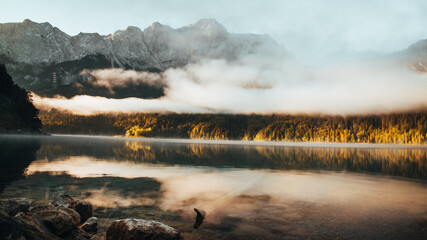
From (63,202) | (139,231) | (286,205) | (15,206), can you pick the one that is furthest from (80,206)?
(286,205)

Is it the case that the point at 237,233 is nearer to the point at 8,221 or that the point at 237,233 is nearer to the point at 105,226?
the point at 105,226

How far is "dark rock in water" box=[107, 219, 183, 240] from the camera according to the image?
1682cm

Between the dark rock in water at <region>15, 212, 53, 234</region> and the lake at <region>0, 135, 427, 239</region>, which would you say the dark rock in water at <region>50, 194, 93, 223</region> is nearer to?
the lake at <region>0, 135, 427, 239</region>

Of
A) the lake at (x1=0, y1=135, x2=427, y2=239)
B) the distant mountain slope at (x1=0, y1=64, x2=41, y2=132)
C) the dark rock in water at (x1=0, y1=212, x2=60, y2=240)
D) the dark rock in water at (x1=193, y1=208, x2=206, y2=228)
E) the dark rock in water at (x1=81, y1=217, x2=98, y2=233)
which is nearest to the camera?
the dark rock in water at (x1=0, y1=212, x2=60, y2=240)

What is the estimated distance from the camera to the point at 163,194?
32594 millimetres

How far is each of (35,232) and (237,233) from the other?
11.9 meters

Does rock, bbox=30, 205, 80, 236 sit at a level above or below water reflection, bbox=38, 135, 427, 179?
above

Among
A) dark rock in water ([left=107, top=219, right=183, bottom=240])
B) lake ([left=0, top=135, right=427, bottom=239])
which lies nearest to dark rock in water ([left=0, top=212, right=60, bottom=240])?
dark rock in water ([left=107, top=219, right=183, bottom=240])

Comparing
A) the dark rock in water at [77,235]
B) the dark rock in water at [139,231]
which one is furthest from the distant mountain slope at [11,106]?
the dark rock in water at [139,231]

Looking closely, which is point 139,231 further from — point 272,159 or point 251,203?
point 272,159

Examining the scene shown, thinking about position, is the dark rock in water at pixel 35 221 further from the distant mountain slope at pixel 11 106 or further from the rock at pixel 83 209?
the distant mountain slope at pixel 11 106

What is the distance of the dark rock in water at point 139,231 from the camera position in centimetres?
1682

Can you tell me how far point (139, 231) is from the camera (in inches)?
668

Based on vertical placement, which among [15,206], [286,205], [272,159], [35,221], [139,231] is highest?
[35,221]
